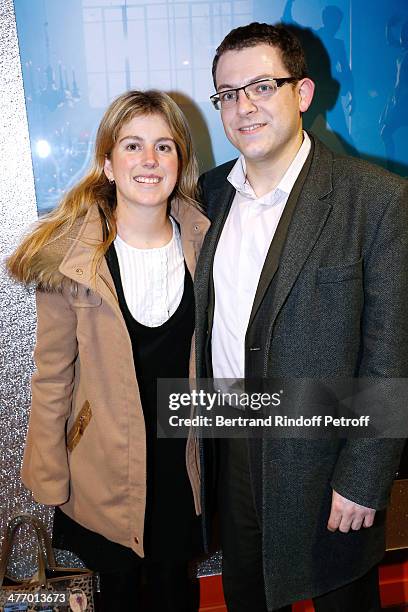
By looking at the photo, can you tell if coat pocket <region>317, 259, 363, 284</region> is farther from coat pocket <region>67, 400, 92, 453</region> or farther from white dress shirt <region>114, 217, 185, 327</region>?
coat pocket <region>67, 400, 92, 453</region>

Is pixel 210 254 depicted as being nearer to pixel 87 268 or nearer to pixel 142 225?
pixel 142 225

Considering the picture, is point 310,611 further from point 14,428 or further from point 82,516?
point 14,428

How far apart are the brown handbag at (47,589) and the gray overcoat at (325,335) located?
1.96 ft

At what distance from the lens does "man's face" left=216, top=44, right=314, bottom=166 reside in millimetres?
1414

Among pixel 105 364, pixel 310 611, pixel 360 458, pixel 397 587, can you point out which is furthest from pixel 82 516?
pixel 397 587

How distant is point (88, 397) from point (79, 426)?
105 millimetres

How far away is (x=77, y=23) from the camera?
70.1 inches

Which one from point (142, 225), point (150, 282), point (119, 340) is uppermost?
point (142, 225)

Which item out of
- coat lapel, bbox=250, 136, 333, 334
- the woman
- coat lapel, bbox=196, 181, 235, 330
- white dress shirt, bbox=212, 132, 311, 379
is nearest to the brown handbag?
the woman

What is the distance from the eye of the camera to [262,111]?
55.7 inches

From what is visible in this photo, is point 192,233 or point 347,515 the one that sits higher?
point 192,233

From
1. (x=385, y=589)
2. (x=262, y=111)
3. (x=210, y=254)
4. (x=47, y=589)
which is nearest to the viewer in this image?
(x=262, y=111)

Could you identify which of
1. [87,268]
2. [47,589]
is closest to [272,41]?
[87,268]

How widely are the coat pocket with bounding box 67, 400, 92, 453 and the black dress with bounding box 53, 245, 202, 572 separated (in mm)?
158
